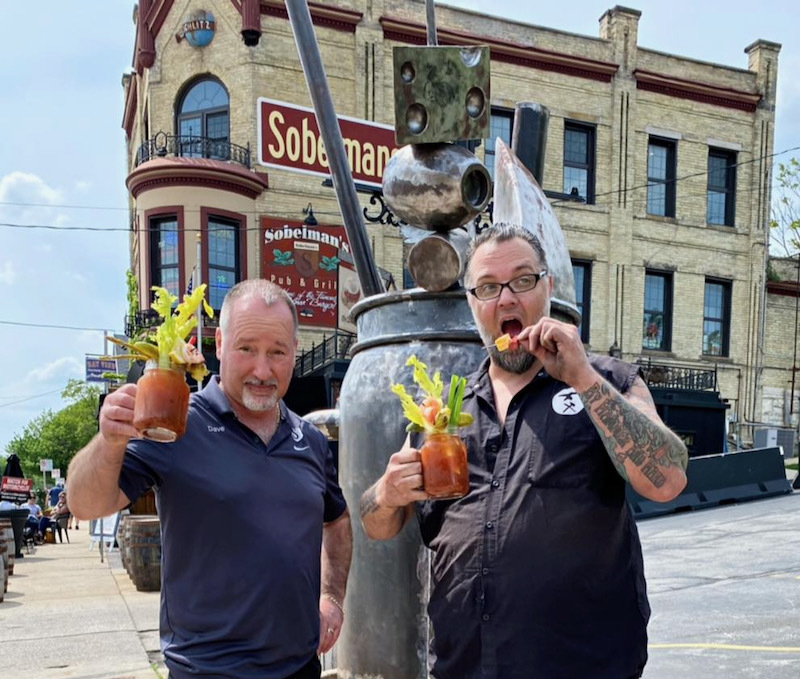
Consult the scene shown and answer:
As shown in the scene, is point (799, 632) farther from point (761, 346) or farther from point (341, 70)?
point (761, 346)

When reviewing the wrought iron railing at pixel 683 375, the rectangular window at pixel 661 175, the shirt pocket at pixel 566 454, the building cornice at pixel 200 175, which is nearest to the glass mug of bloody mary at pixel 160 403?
the shirt pocket at pixel 566 454

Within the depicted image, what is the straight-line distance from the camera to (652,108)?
21.3 m

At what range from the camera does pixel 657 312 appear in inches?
848

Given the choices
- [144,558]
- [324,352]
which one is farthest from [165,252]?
[144,558]

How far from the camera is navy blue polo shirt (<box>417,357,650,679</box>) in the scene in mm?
2064

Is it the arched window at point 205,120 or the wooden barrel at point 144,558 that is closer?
the wooden barrel at point 144,558

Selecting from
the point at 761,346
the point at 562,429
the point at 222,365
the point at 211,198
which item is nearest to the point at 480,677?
the point at 562,429

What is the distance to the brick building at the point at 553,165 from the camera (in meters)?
17.5

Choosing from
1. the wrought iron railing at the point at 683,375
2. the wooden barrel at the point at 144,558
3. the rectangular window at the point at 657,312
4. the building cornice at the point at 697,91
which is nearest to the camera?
the wooden barrel at the point at 144,558

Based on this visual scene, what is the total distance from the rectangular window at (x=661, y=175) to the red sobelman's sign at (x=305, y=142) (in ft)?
38.3

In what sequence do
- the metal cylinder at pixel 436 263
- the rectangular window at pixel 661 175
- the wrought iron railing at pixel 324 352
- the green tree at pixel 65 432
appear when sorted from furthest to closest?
the green tree at pixel 65 432, the rectangular window at pixel 661 175, the wrought iron railing at pixel 324 352, the metal cylinder at pixel 436 263

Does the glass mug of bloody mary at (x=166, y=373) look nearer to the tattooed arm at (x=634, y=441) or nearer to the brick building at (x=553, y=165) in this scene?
the tattooed arm at (x=634, y=441)

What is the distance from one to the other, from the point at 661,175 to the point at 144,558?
17.2 metres

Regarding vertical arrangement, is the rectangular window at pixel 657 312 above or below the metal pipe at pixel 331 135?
below
